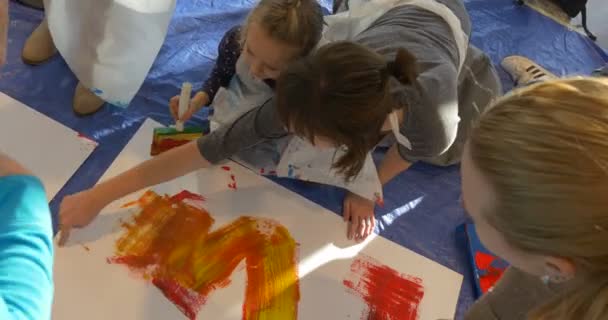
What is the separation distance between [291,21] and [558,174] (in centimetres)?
53

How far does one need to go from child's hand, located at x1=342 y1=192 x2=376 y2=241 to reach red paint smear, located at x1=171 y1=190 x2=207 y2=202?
0.28 m

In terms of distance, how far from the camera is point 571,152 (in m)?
0.49

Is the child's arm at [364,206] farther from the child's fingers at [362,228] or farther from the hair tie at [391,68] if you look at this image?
the hair tie at [391,68]

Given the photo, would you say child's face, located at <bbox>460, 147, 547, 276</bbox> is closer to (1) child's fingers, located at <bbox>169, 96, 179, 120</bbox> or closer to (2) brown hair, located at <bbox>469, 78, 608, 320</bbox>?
(2) brown hair, located at <bbox>469, 78, 608, 320</bbox>

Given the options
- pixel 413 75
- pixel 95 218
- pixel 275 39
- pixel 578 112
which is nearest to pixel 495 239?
pixel 578 112

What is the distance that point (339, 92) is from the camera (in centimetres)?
71

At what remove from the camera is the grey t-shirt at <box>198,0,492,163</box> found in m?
0.88

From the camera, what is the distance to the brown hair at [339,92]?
2.35 ft

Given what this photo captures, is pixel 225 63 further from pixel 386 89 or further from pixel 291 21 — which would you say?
pixel 386 89

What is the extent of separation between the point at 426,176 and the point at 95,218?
2.22 ft

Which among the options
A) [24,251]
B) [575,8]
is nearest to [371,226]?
[24,251]

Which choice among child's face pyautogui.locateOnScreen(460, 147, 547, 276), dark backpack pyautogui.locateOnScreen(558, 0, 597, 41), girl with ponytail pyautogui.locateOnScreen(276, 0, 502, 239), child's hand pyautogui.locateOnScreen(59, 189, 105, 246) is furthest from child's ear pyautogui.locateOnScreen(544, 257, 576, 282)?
A: dark backpack pyautogui.locateOnScreen(558, 0, 597, 41)

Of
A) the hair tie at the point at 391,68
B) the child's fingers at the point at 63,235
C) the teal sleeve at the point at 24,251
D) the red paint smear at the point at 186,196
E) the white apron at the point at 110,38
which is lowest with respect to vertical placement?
the red paint smear at the point at 186,196

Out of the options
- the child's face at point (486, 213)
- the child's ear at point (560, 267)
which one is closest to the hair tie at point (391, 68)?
the child's face at point (486, 213)
